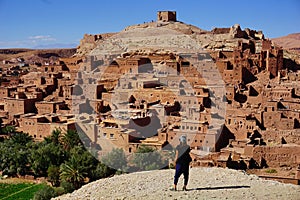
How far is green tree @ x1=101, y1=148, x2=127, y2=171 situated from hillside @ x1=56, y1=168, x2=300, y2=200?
26.5ft

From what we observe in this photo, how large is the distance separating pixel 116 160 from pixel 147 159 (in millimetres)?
1397

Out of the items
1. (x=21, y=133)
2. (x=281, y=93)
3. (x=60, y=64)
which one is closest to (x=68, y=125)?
(x=21, y=133)

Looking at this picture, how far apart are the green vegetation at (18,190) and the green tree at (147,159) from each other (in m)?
4.52

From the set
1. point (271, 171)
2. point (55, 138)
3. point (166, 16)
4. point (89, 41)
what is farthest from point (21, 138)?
point (166, 16)

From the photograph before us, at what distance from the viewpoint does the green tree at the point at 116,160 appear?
18.0m

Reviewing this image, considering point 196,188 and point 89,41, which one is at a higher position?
point 89,41

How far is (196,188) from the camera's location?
27.1ft

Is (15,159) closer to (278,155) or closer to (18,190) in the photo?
(18,190)

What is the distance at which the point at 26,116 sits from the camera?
79.6 ft

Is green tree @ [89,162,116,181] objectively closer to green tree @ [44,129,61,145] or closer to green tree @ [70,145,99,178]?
green tree @ [70,145,99,178]

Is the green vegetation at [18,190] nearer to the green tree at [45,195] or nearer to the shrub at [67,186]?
the shrub at [67,186]

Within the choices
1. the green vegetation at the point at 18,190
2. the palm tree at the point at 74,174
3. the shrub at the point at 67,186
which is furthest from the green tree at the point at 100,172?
the green vegetation at the point at 18,190

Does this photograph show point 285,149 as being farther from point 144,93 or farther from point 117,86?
point 117,86

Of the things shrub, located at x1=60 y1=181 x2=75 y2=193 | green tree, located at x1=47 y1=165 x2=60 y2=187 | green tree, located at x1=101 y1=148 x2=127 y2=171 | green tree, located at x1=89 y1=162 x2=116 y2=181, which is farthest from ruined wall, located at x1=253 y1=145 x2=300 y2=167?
green tree, located at x1=47 y1=165 x2=60 y2=187
